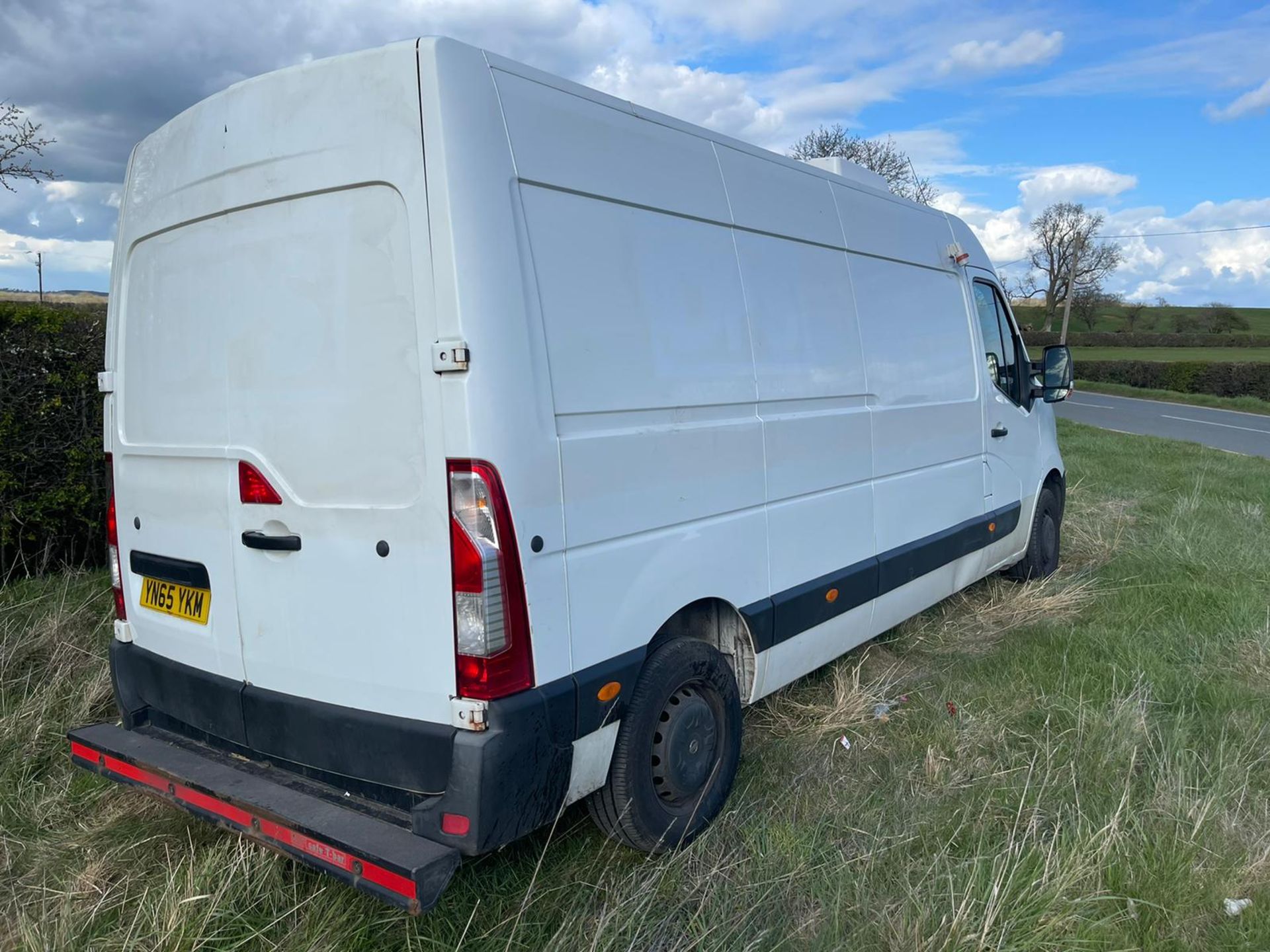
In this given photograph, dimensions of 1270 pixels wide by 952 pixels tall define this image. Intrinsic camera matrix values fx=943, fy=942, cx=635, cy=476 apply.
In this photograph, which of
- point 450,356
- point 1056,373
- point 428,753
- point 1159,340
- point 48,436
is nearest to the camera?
point 450,356

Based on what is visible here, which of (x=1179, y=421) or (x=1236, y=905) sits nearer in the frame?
(x=1236, y=905)

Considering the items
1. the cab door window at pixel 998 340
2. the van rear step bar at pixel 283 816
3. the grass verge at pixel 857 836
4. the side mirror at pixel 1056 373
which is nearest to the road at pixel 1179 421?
the side mirror at pixel 1056 373

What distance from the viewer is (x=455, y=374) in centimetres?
250

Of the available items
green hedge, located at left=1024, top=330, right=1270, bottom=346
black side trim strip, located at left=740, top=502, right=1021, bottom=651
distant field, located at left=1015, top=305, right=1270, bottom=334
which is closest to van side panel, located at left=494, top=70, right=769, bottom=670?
black side trim strip, located at left=740, top=502, right=1021, bottom=651

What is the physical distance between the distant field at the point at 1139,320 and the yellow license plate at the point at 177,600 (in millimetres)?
60461

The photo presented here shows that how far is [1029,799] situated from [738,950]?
4.71ft

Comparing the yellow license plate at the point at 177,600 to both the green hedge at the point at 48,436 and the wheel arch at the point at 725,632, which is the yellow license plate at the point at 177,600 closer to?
the wheel arch at the point at 725,632

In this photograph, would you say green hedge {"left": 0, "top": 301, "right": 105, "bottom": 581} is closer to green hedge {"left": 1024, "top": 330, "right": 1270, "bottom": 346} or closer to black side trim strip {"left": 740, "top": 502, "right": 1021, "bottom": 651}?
black side trim strip {"left": 740, "top": 502, "right": 1021, "bottom": 651}

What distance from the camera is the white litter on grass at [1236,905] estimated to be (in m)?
2.87


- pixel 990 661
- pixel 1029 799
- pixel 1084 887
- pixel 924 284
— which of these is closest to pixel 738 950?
pixel 1084 887

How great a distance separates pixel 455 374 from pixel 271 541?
3.00 feet

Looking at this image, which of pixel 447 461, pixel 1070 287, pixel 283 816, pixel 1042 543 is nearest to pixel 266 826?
pixel 283 816

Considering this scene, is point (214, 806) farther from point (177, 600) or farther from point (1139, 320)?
point (1139, 320)

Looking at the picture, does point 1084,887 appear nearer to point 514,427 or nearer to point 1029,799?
point 1029,799
